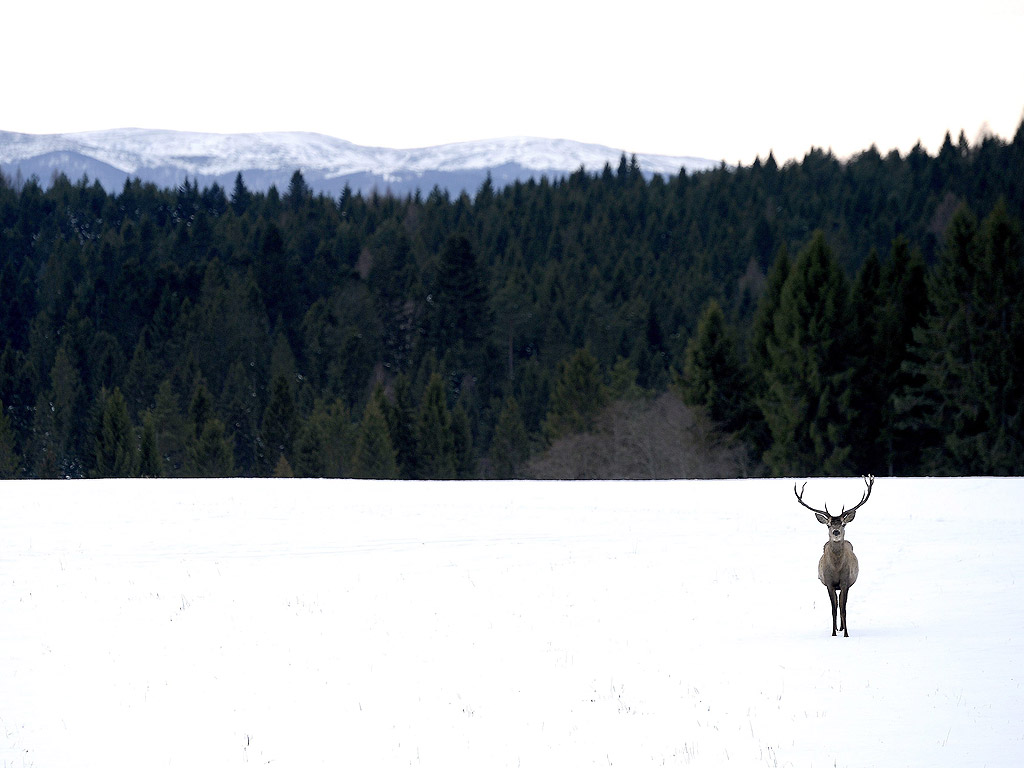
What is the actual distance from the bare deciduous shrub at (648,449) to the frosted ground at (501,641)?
32.8 m

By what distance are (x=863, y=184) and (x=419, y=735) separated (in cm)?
16618

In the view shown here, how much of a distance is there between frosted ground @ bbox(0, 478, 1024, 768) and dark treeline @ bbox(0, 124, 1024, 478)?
1242 inches

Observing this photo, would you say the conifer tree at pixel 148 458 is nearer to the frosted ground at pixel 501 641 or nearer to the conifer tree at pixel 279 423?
the conifer tree at pixel 279 423

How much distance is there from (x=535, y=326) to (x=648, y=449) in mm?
72526

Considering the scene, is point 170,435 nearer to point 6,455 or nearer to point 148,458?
point 6,455

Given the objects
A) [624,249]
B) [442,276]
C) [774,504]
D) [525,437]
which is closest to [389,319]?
[442,276]

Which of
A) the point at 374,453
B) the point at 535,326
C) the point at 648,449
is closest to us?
the point at 648,449

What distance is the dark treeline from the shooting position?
5472 cm

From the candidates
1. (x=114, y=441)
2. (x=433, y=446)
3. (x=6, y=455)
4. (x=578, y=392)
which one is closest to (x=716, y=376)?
(x=578, y=392)

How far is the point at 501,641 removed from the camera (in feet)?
42.6

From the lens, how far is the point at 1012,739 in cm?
882

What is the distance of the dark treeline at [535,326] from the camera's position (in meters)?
54.7

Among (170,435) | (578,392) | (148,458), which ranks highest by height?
(578,392)

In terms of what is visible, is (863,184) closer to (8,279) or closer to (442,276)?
(442,276)
